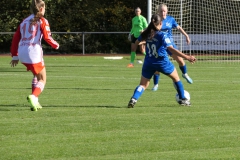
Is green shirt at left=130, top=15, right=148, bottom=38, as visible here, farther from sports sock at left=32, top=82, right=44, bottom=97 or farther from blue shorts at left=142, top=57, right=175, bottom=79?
sports sock at left=32, top=82, right=44, bottom=97

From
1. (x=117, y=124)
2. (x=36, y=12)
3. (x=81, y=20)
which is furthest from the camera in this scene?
(x=81, y=20)

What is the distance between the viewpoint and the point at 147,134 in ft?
27.1

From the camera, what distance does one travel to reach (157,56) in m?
11.1

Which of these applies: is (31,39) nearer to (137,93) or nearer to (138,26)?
(137,93)

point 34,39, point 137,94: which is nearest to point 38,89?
point 34,39

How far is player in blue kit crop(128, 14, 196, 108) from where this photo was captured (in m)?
10.9

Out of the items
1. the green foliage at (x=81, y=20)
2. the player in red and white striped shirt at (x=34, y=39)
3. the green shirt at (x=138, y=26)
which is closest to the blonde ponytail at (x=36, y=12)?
the player in red and white striped shirt at (x=34, y=39)

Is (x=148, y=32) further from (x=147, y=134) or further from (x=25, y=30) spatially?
(x=147, y=134)

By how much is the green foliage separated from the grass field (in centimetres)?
2045

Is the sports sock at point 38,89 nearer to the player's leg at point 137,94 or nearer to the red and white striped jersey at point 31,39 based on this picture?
the red and white striped jersey at point 31,39

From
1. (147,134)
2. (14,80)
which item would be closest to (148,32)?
(147,134)

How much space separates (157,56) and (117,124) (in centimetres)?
238

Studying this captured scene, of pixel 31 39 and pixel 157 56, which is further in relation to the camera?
pixel 157 56

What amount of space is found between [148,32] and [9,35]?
24973 mm
